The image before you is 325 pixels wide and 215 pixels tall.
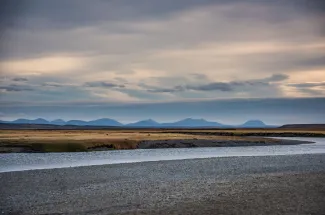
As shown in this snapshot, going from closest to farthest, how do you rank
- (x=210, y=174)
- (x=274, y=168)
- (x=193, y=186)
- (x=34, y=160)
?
(x=193, y=186) → (x=210, y=174) → (x=274, y=168) → (x=34, y=160)

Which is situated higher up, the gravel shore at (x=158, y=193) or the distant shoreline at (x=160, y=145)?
the distant shoreline at (x=160, y=145)

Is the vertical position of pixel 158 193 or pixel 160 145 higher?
pixel 160 145

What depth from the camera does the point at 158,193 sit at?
2117 centimetres

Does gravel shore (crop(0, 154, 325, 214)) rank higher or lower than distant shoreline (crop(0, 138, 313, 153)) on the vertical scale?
lower

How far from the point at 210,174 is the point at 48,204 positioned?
42.2ft

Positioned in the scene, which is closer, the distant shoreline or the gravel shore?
the gravel shore

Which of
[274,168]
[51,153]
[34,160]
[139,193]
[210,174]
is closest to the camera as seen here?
[139,193]

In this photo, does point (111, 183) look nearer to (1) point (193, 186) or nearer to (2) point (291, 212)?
(1) point (193, 186)

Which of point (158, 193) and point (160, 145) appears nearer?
point (158, 193)

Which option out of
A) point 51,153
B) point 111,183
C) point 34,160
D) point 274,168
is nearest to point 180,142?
point 51,153

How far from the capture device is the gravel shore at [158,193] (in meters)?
17.1

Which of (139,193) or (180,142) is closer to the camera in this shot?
(139,193)

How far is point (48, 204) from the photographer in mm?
19328

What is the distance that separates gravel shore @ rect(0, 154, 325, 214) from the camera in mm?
17125
